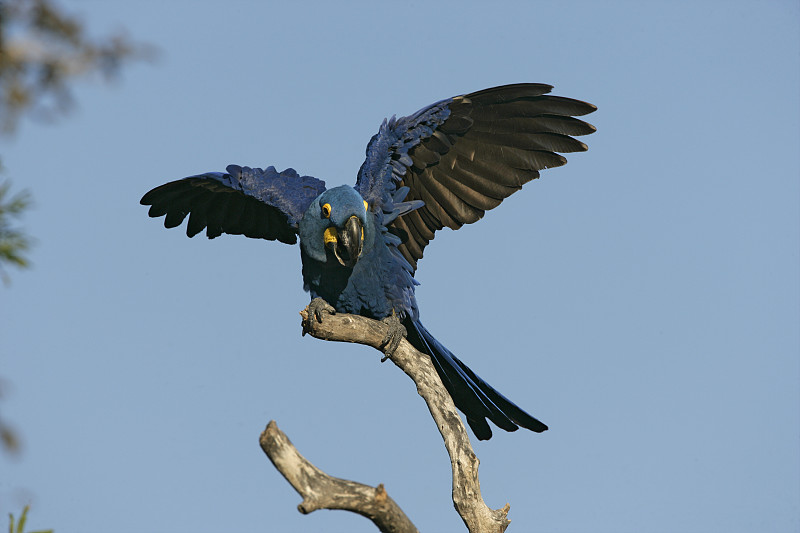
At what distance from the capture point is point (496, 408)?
5.64 meters

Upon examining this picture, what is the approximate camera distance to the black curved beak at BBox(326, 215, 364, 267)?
17.1 feet

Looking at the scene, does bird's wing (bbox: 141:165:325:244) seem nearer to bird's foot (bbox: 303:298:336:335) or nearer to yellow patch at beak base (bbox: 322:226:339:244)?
yellow patch at beak base (bbox: 322:226:339:244)

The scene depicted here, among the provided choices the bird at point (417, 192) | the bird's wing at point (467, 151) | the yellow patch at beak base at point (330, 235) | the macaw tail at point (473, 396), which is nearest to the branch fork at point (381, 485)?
the bird at point (417, 192)

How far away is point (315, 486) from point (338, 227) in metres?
1.97

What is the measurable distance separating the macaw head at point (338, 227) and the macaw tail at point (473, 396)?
719mm

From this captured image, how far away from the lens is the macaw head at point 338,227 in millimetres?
5211

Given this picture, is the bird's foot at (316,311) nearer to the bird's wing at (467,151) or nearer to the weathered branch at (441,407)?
the weathered branch at (441,407)

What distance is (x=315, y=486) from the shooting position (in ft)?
12.2

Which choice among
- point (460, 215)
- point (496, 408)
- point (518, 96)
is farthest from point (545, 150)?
point (496, 408)

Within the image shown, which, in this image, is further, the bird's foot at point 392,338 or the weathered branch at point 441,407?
the bird's foot at point 392,338

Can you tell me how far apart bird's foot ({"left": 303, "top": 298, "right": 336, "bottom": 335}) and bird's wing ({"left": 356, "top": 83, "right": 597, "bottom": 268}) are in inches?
31.6

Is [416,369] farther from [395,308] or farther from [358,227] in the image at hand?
[358,227]

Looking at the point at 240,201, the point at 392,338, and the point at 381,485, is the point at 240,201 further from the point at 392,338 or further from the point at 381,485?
the point at 381,485

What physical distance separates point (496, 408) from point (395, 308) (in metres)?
1.00
